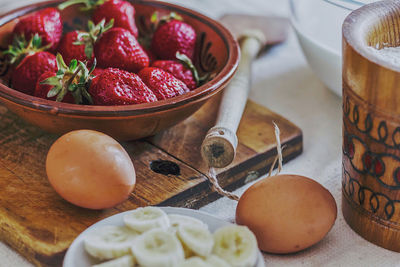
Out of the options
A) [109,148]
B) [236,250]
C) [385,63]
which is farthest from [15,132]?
[385,63]

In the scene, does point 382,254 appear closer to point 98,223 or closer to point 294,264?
point 294,264

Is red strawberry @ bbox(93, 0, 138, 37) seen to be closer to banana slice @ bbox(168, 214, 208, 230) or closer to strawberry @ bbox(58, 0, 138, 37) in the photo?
strawberry @ bbox(58, 0, 138, 37)

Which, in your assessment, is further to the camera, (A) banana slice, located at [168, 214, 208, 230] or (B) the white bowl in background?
(B) the white bowl in background

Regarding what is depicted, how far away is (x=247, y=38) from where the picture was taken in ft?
3.39

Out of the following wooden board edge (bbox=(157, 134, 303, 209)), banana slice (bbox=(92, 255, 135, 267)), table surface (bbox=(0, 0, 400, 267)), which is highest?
banana slice (bbox=(92, 255, 135, 267))

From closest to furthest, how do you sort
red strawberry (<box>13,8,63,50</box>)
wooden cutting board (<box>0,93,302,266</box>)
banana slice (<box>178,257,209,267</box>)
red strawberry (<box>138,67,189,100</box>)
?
banana slice (<box>178,257,209,267</box>) < wooden cutting board (<box>0,93,302,266</box>) < red strawberry (<box>138,67,189,100</box>) < red strawberry (<box>13,8,63,50</box>)

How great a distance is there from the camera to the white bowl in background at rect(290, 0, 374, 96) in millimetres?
860

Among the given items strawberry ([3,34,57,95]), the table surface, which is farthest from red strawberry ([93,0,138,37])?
the table surface

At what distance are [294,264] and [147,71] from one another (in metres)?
0.31

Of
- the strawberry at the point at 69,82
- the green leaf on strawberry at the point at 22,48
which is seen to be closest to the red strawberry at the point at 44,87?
the strawberry at the point at 69,82

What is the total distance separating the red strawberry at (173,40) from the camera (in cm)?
86

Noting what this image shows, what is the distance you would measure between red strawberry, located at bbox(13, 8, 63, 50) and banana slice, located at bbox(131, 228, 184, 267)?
43cm

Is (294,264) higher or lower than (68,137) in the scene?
lower

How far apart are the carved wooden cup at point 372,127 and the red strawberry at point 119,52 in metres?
0.30
